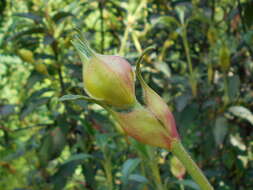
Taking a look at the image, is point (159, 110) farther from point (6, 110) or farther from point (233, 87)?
point (6, 110)

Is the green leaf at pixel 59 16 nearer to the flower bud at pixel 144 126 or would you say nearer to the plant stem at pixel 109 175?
the plant stem at pixel 109 175

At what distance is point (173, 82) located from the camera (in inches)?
50.0

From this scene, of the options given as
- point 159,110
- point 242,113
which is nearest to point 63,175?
point 242,113

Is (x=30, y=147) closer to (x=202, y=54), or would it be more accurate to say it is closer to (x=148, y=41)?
(x=148, y=41)

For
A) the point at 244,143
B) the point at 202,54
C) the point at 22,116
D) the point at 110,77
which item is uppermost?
the point at 110,77

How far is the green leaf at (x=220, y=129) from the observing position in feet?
3.68

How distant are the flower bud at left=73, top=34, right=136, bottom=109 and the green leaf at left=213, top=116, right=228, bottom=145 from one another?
2.52ft

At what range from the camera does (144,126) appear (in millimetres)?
404

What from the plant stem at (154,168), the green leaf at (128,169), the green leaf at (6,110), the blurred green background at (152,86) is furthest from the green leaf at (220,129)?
the green leaf at (6,110)

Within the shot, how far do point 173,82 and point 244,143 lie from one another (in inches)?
12.9

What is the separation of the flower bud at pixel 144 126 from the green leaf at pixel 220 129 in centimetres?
74

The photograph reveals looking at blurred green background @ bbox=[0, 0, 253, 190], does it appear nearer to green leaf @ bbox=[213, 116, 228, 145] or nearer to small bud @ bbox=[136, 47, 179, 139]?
green leaf @ bbox=[213, 116, 228, 145]

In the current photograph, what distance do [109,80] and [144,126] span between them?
0.19 ft

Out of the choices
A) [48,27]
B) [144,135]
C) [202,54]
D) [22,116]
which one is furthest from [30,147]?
[144,135]
